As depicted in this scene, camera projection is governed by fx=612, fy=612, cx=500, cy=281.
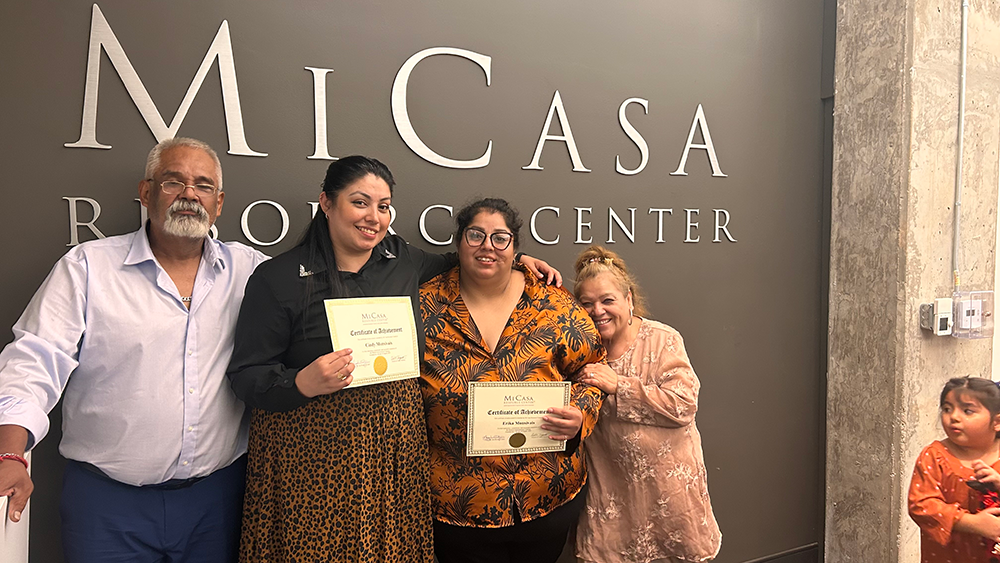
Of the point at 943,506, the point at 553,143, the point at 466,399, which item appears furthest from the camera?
the point at 553,143

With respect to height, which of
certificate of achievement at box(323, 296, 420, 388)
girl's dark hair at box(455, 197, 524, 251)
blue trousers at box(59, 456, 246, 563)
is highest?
girl's dark hair at box(455, 197, 524, 251)

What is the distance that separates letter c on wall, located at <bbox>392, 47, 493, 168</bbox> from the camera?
225 centimetres

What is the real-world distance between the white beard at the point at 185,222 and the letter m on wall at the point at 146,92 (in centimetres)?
39

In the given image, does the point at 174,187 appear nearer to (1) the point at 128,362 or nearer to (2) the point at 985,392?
(1) the point at 128,362

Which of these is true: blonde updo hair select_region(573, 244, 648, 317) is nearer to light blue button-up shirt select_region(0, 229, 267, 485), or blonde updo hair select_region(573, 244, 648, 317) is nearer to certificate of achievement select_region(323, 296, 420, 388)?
certificate of achievement select_region(323, 296, 420, 388)

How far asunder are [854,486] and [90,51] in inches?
145

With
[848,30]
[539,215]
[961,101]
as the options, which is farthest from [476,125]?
[961,101]

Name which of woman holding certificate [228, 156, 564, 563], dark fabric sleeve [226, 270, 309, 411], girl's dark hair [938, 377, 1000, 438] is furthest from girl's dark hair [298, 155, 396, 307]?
girl's dark hair [938, 377, 1000, 438]

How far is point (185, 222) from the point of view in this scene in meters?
1.68

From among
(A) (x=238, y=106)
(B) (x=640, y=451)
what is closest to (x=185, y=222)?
(A) (x=238, y=106)

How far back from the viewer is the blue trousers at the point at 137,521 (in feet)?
5.39

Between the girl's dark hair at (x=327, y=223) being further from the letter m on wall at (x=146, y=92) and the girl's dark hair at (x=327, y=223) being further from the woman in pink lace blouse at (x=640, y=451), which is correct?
the woman in pink lace blouse at (x=640, y=451)

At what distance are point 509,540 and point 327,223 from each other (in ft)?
3.68

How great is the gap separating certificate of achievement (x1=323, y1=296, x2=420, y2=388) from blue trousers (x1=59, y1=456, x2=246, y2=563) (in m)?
0.57
